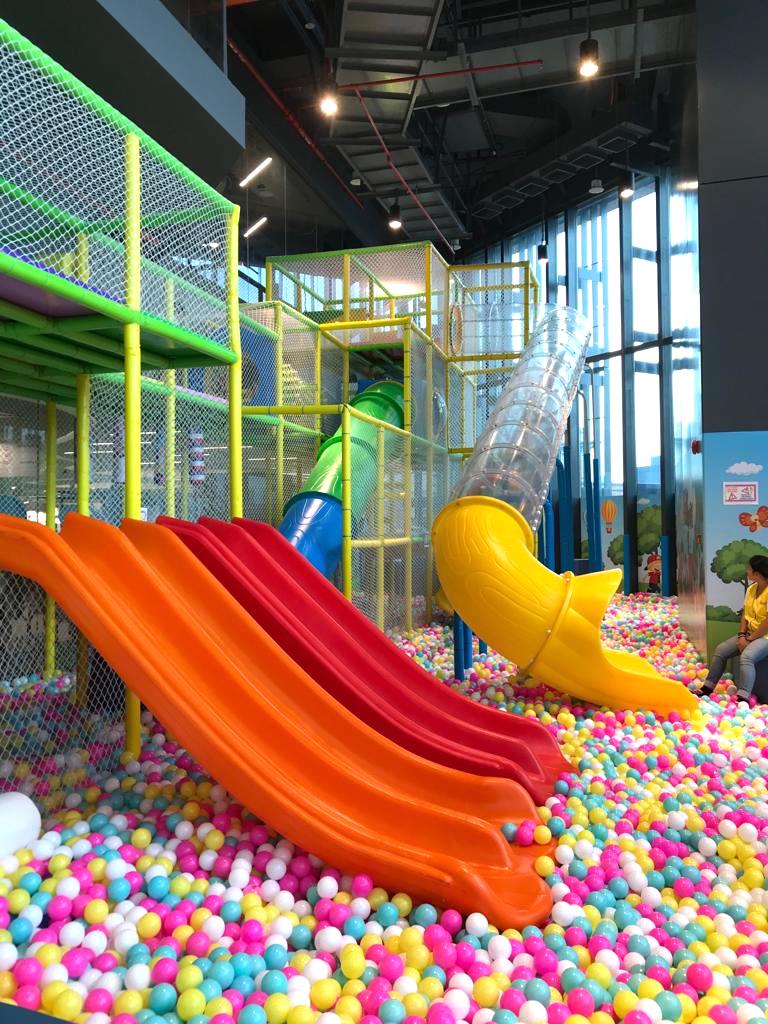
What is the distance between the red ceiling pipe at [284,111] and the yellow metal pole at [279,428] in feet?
12.1

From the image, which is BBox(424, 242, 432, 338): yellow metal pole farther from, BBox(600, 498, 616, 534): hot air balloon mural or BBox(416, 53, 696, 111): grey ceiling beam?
BBox(600, 498, 616, 534): hot air balloon mural

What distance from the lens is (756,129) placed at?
5535mm

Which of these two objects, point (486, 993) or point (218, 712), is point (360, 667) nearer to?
point (218, 712)

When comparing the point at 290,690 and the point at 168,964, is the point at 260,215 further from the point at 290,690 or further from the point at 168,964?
the point at 168,964

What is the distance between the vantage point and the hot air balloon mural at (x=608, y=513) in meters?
12.4

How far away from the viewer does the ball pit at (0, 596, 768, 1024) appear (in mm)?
1872

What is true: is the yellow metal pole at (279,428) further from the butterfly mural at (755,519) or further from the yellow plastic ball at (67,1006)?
the yellow plastic ball at (67,1006)

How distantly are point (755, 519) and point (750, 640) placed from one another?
3.01 feet

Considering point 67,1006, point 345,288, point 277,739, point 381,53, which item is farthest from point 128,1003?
point 381,53

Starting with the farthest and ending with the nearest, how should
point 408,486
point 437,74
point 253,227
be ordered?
point 253,227 < point 437,74 < point 408,486

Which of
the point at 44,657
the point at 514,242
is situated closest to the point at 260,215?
the point at 514,242

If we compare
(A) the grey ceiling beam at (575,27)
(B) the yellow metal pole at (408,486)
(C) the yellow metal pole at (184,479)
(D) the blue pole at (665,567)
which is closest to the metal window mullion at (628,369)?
(D) the blue pole at (665,567)

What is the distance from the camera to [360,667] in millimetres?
3527

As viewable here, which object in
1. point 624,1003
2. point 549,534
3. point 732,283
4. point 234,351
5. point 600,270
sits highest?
point 600,270
